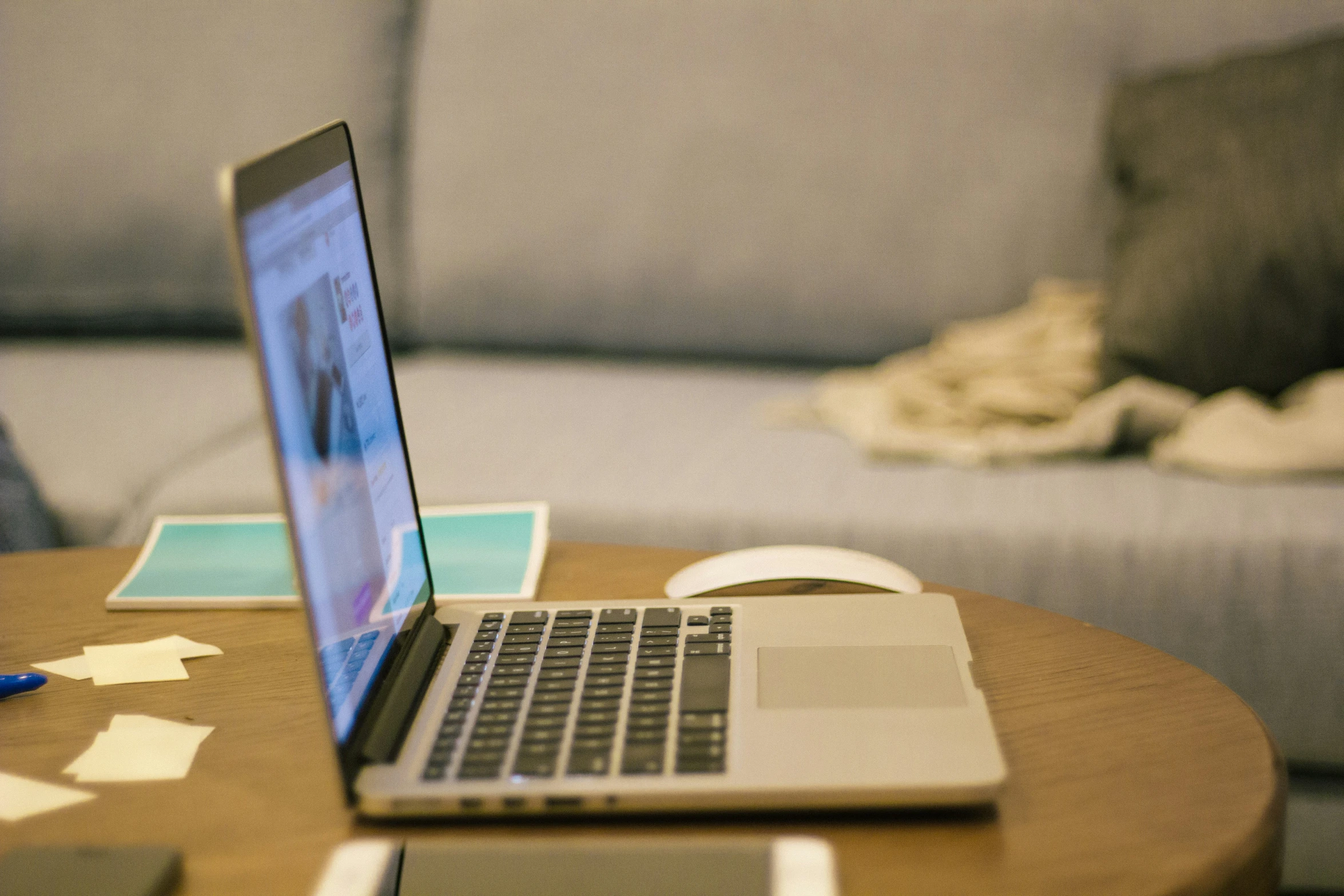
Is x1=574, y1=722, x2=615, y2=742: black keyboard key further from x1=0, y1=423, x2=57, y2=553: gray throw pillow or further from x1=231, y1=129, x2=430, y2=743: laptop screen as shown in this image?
x1=0, y1=423, x2=57, y2=553: gray throw pillow

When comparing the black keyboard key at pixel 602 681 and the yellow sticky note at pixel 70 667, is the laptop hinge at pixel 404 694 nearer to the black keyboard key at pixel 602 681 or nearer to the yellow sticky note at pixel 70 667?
the black keyboard key at pixel 602 681

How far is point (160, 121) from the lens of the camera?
1.91 meters

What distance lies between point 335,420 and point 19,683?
0.97ft

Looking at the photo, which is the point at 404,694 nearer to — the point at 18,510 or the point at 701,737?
the point at 701,737

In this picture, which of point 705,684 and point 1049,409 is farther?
point 1049,409

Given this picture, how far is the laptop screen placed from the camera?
0.49 metres

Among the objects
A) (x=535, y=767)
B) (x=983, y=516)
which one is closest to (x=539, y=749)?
(x=535, y=767)

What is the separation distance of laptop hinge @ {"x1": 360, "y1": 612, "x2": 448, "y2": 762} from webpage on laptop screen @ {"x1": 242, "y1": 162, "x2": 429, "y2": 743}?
15 millimetres

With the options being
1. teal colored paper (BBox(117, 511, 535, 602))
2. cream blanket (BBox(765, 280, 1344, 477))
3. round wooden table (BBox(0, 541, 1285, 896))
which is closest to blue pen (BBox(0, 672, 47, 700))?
round wooden table (BBox(0, 541, 1285, 896))

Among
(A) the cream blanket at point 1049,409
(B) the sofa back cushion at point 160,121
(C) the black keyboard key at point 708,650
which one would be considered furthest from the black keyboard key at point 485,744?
(B) the sofa back cushion at point 160,121

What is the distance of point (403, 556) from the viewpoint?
686 mm

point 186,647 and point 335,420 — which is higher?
point 335,420

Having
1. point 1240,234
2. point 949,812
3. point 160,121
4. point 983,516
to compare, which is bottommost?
point 983,516

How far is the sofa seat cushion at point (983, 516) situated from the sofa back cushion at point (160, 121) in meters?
0.62
